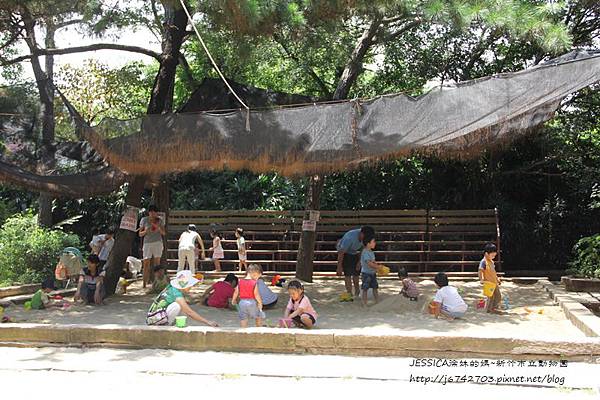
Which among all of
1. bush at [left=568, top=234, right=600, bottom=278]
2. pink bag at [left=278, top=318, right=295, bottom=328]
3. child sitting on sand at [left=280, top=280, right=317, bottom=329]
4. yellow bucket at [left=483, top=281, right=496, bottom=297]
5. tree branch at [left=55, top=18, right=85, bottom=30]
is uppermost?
tree branch at [left=55, top=18, right=85, bottom=30]

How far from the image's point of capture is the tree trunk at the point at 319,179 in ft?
37.7

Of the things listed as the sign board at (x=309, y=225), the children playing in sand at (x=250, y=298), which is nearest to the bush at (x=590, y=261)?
the sign board at (x=309, y=225)

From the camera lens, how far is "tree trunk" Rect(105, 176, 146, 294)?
33.8 ft

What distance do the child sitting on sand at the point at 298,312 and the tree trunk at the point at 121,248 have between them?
4.24 meters

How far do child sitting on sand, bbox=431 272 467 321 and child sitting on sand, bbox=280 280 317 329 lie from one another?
6.32 ft

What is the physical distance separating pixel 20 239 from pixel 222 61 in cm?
546

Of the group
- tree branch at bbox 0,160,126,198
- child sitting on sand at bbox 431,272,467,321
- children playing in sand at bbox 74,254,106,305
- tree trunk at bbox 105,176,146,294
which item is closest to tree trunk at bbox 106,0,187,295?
tree trunk at bbox 105,176,146,294

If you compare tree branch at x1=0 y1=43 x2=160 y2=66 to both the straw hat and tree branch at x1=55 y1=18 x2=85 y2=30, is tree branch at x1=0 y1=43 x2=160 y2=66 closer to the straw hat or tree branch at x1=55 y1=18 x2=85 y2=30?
tree branch at x1=55 y1=18 x2=85 y2=30

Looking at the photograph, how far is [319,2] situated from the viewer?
801 cm

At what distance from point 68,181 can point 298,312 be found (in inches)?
161

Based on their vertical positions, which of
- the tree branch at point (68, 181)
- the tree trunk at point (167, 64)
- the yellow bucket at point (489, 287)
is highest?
the tree trunk at point (167, 64)

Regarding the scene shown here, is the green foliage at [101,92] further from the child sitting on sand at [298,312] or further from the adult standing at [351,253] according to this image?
the child sitting on sand at [298,312]

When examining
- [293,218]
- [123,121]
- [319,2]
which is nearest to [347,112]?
[319,2]

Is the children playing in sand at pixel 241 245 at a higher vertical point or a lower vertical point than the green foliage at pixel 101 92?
lower
